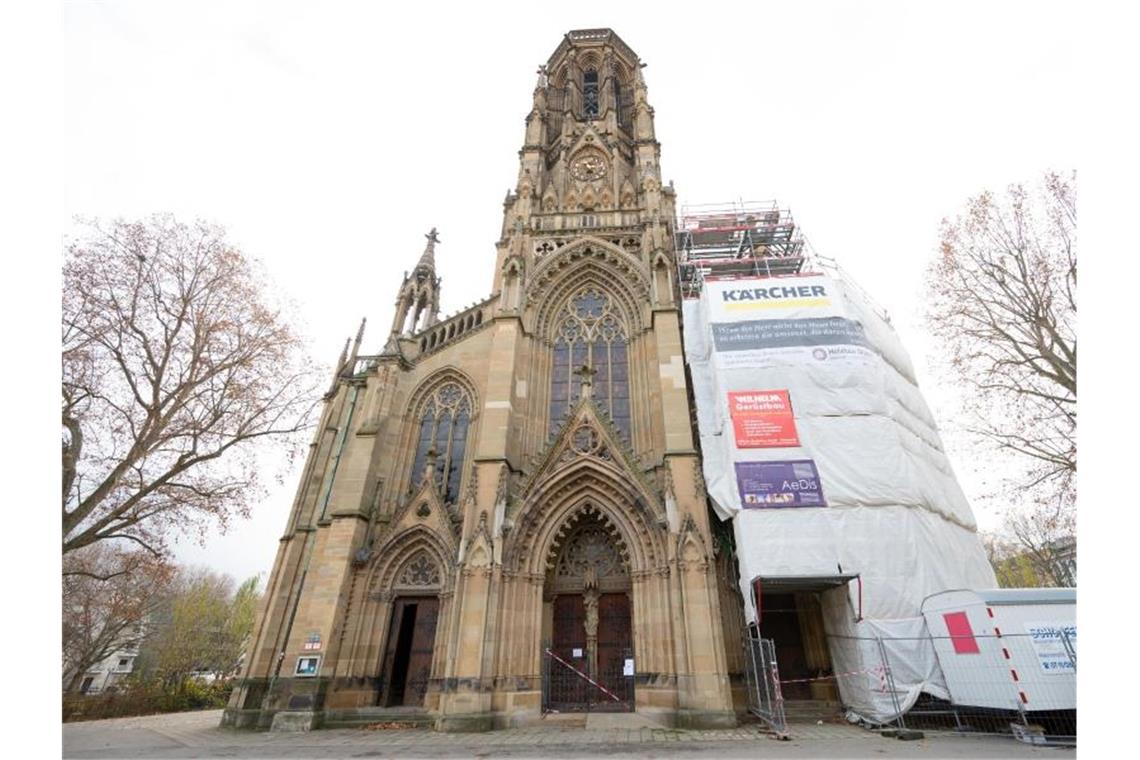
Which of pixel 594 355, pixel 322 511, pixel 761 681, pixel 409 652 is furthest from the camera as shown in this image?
pixel 594 355

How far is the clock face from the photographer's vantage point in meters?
24.0

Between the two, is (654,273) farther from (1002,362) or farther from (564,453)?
(1002,362)

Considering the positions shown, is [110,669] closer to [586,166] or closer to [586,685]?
[586,685]

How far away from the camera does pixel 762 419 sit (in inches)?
553

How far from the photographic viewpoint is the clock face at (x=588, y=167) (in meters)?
24.0

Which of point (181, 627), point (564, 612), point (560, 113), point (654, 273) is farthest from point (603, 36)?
point (181, 627)

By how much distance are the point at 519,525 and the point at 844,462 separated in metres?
8.68

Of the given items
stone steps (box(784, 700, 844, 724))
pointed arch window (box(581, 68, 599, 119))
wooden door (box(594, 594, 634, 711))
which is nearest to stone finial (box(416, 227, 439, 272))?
pointed arch window (box(581, 68, 599, 119))

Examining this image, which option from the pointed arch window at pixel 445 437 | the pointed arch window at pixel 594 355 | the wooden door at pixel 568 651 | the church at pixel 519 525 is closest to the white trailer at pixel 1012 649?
the church at pixel 519 525

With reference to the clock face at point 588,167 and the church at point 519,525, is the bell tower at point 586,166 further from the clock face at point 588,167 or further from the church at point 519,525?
the church at point 519,525

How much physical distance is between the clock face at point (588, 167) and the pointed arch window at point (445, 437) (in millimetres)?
12163

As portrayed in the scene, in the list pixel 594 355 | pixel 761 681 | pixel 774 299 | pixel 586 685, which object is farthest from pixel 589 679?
pixel 774 299

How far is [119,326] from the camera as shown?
11758mm

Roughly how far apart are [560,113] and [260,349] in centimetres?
2206
